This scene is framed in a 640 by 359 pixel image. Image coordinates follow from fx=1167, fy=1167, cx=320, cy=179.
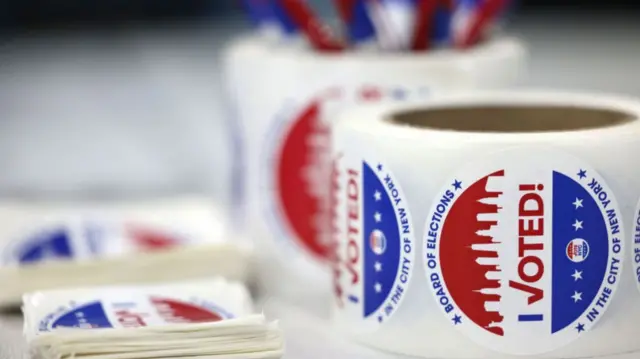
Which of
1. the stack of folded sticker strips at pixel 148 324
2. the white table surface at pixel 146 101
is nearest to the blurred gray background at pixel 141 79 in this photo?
the white table surface at pixel 146 101

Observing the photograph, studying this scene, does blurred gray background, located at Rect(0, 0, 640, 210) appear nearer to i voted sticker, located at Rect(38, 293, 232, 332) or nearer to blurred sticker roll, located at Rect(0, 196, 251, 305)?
blurred sticker roll, located at Rect(0, 196, 251, 305)

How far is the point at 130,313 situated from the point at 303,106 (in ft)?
0.56

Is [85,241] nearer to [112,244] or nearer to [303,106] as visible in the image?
[112,244]

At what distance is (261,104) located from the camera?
2.21ft

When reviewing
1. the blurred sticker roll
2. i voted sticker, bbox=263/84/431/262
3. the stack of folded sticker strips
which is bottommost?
the stack of folded sticker strips

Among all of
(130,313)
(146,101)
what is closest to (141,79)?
(146,101)

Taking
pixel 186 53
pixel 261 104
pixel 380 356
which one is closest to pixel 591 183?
pixel 380 356

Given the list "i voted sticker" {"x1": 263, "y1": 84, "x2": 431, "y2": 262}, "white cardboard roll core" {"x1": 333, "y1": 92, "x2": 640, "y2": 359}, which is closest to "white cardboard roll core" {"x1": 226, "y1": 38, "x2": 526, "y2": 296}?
"i voted sticker" {"x1": 263, "y1": 84, "x2": 431, "y2": 262}

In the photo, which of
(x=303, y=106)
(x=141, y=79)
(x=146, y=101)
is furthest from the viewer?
(x=141, y=79)

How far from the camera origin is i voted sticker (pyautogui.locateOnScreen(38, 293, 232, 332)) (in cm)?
53

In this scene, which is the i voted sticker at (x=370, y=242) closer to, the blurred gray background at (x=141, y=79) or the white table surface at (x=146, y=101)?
the white table surface at (x=146, y=101)

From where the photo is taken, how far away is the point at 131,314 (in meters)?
0.55

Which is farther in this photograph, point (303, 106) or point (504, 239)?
point (303, 106)

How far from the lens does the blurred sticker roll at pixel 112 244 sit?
0.63 meters
